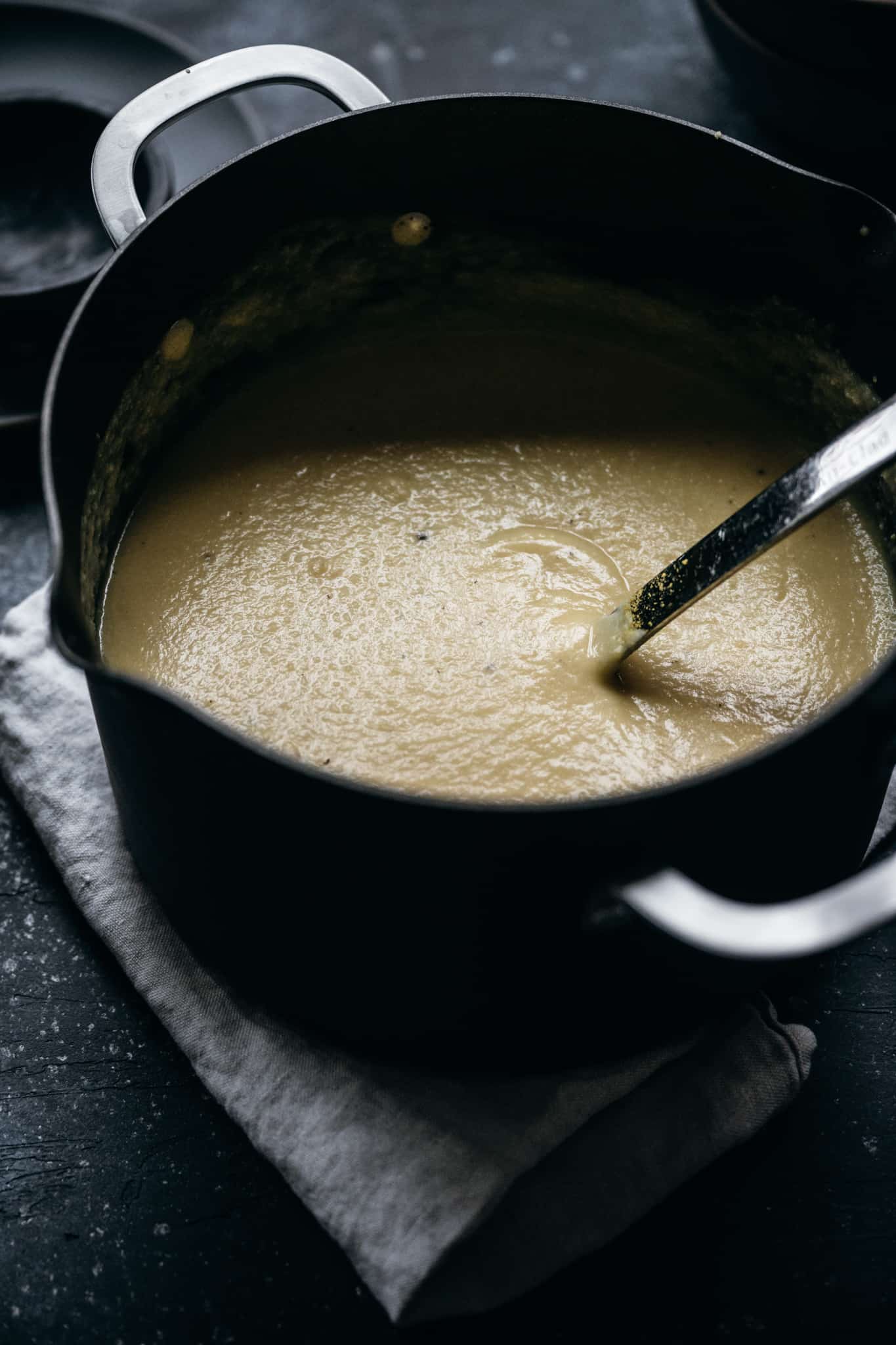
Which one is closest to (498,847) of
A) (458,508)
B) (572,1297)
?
(572,1297)

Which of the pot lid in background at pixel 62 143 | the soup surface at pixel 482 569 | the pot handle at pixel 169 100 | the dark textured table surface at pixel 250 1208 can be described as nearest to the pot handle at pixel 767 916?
the soup surface at pixel 482 569

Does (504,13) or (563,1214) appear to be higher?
(504,13)

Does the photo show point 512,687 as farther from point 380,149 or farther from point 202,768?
point 380,149

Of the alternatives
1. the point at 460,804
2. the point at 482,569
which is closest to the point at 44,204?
the point at 482,569

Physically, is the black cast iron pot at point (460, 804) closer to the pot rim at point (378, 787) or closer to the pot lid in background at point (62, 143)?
the pot rim at point (378, 787)

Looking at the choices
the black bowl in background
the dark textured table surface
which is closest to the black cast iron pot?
the dark textured table surface

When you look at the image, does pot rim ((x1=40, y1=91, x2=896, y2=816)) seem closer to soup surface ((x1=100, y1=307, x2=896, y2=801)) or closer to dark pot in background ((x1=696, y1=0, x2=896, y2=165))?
soup surface ((x1=100, y1=307, x2=896, y2=801))
